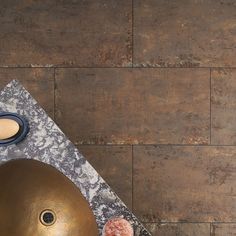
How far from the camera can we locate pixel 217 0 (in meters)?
2.71

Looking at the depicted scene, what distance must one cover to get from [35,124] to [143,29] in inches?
39.1

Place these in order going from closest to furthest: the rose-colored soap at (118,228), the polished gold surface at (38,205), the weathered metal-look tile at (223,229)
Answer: the polished gold surface at (38,205) < the rose-colored soap at (118,228) < the weathered metal-look tile at (223,229)

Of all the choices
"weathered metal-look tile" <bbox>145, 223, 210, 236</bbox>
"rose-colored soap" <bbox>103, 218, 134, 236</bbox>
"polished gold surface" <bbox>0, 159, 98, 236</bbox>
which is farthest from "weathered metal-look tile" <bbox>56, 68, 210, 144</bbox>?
"polished gold surface" <bbox>0, 159, 98, 236</bbox>

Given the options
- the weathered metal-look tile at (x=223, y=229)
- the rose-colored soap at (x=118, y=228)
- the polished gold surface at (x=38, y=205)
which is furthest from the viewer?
the weathered metal-look tile at (x=223, y=229)

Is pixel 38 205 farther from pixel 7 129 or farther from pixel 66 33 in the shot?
pixel 66 33

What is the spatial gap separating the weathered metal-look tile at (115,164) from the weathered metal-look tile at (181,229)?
0.63 feet

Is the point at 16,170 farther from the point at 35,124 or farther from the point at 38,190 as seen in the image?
the point at 35,124

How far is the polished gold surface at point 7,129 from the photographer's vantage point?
1.96 meters

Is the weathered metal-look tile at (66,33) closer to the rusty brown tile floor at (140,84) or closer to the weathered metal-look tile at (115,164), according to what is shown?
the rusty brown tile floor at (140,84)

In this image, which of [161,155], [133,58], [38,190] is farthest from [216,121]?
[38,190]

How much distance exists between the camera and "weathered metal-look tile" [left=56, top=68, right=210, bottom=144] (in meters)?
2.71

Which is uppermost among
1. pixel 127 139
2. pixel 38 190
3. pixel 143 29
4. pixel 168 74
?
pixel 143 29

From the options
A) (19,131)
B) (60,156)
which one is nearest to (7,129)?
(19,131)

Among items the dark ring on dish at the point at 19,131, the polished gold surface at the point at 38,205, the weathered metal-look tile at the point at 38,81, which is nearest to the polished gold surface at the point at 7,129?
the dark ring on dish at the point at 19,131
